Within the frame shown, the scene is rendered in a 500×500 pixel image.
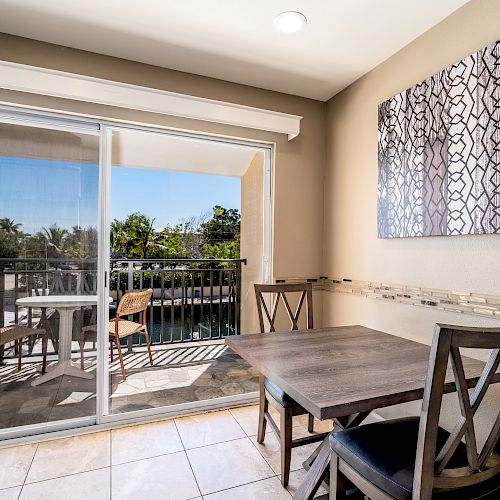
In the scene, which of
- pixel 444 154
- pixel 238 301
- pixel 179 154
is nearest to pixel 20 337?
pixel 238 301

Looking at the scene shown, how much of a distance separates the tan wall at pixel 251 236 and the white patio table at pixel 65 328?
1323mm

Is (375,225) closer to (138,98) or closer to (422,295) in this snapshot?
(422,295)

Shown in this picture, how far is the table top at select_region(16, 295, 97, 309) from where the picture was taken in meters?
2.30

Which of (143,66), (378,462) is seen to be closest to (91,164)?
(143,66)

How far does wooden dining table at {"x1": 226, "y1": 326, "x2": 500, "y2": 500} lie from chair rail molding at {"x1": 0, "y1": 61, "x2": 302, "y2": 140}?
1.66 meters

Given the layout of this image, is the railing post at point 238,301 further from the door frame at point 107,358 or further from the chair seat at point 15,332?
the chair seat at point 15,332

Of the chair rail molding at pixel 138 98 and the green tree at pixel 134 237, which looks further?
the green tree at pixel 134 237

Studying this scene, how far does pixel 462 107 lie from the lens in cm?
193

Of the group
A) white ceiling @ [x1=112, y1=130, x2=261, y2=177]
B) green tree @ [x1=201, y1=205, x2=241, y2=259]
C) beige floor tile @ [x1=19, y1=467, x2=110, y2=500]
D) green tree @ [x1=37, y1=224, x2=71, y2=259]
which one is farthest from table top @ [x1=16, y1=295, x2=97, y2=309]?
green tree @ [x1=201, y1=205, x2=241, y2=259]

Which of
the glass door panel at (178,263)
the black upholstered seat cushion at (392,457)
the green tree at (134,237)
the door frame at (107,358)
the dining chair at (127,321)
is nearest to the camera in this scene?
the black upholstered seat cushion at (392,457)

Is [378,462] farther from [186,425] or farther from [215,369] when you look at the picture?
[215,369]

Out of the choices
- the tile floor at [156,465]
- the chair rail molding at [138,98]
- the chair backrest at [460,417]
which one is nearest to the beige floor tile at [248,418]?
the tile floor at [156,465]

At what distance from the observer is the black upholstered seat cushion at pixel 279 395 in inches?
73.4

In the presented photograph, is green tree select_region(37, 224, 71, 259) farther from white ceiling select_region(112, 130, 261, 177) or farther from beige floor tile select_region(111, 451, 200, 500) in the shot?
beige floor tile select_region(111, 451, 200, 500)
